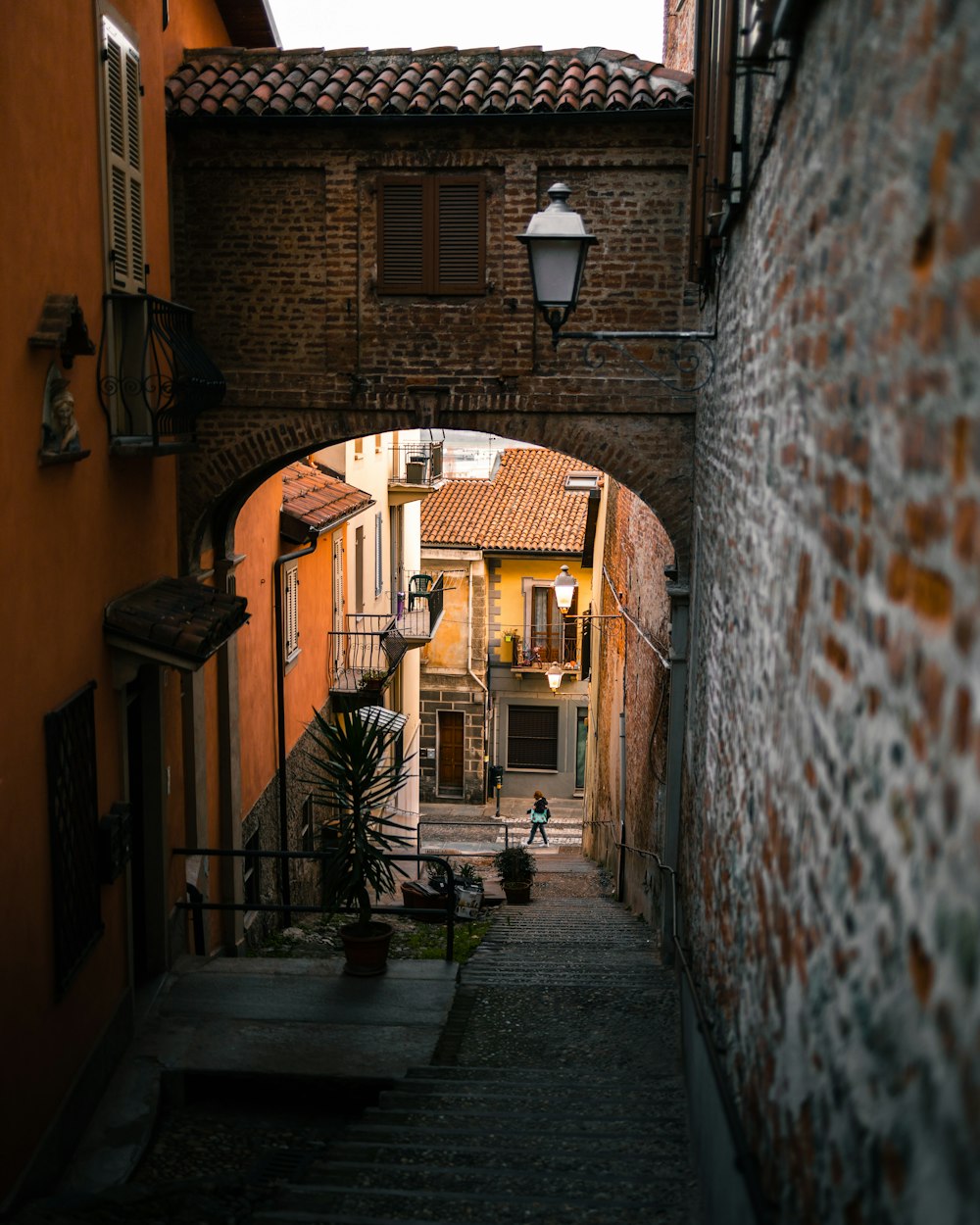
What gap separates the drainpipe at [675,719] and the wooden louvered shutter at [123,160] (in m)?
4.64

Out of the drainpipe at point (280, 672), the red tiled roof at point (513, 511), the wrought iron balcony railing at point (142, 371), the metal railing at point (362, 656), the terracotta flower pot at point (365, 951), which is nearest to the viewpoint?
the wrought iron balcony railing at point (142, 371)

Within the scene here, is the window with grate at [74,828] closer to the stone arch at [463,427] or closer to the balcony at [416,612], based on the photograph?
the stone arch at [463,427]

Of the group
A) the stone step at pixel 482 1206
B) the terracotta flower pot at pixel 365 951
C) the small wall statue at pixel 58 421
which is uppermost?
the small wall statue at pixel 58 421

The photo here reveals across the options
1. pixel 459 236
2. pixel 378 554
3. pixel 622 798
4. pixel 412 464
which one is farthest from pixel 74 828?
pixel 412 464

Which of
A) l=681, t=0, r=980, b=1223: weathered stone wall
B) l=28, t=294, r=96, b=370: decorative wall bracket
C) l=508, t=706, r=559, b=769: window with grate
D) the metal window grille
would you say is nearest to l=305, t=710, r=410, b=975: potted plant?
l=28, t=294, r=96, b=370: decorative wall bracket

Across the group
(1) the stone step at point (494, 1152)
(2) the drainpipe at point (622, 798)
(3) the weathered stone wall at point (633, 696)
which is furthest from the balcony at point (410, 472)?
(1) the stone step at point (494, 1152)

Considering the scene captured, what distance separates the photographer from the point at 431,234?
10.4 m

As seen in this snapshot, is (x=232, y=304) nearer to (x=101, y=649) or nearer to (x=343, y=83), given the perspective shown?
(x=343, y=83)

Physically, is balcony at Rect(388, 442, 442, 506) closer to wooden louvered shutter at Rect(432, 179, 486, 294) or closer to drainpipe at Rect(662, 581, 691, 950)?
wooden louvered shutter at Rect(432, 179, 486, 294)

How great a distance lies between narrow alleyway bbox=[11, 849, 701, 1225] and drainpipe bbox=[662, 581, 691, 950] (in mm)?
941

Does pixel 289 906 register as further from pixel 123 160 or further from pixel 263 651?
pixel 123 160

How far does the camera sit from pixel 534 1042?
852cm

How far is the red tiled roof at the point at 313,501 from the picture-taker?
14.4 meters

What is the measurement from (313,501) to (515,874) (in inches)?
249
